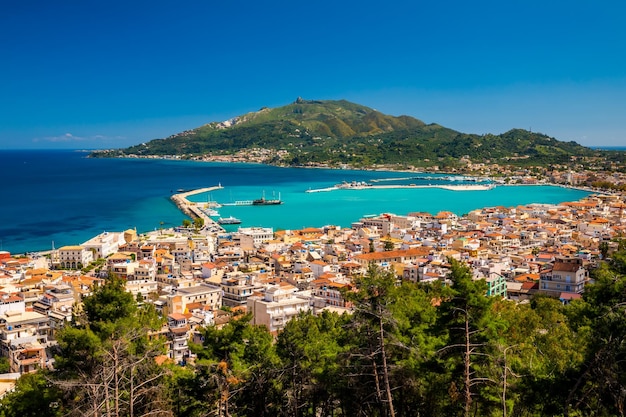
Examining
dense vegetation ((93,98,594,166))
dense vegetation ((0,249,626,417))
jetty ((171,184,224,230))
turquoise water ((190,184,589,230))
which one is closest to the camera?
dense vegetation ((0,249,626,417))

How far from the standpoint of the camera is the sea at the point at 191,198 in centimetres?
3734

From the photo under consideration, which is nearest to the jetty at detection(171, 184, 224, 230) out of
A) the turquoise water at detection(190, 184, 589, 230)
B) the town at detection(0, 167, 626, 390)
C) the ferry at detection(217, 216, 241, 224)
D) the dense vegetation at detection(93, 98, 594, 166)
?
the ferry at detection(217, 216, 241, 224)

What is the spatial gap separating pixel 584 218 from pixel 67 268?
32.8m

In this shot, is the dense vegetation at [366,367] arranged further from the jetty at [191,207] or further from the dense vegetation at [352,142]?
the dense vegetation at [352,142]

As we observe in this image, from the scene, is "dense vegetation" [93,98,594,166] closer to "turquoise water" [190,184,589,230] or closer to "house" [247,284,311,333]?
"turquoise water" [190,184,589,230]

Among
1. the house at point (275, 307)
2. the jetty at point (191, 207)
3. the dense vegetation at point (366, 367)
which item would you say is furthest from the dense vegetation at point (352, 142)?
the dense vegetation at point (366, 367)

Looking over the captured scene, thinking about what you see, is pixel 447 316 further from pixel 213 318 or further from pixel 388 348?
pixel 213 318

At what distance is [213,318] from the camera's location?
14.3m

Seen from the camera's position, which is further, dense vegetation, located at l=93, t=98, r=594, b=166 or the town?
dense vegetation, located at l=93, t=98, r=594, b=166

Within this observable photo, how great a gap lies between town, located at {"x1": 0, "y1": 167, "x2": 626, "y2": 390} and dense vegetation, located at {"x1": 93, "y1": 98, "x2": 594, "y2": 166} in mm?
65991

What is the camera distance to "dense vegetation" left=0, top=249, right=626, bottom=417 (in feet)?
16.3

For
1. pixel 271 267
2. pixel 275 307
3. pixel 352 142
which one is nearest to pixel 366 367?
pixel 275 307

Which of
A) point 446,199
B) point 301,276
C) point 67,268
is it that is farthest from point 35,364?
point 446,199

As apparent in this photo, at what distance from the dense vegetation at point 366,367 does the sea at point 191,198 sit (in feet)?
85.0
